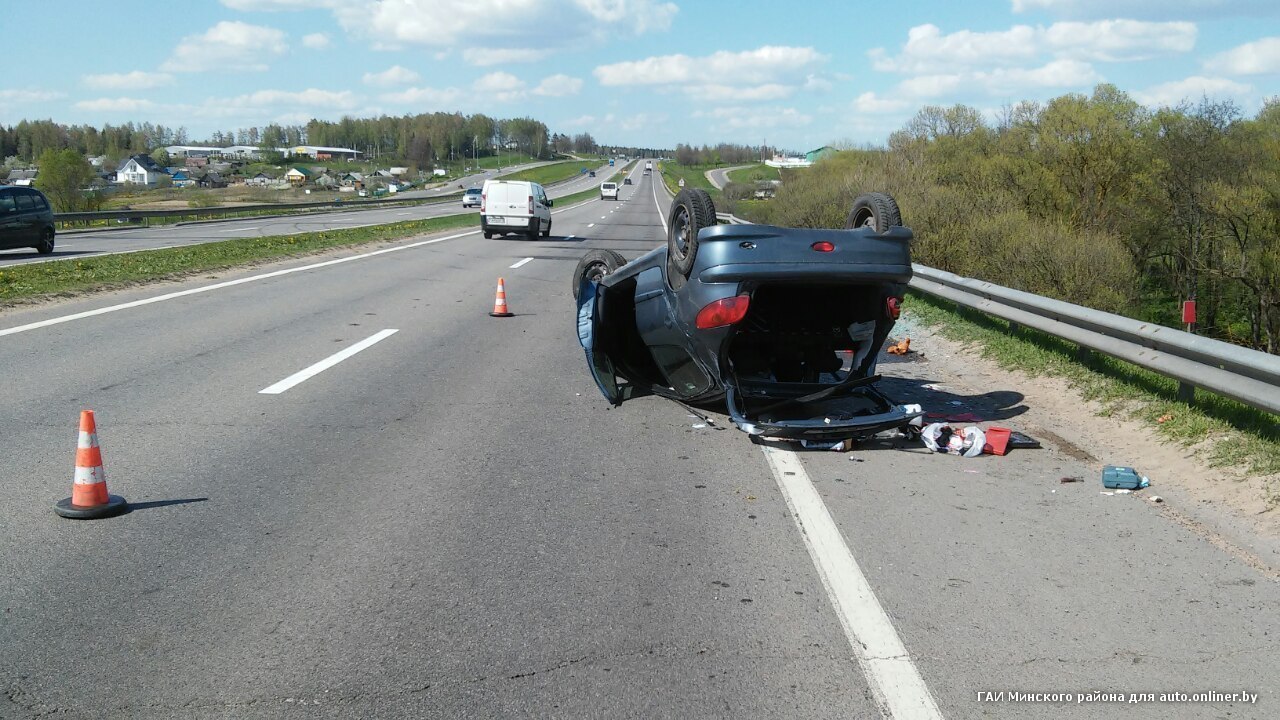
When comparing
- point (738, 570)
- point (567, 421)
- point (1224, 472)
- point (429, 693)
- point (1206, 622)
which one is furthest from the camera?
point (567, 421)

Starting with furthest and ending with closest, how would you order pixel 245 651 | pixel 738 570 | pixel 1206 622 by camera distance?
1. pixel 738 570
2. pixel 1206 622
3. pixel 245 651

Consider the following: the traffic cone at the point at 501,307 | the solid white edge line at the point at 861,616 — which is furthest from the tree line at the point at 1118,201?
the solid white edge line at the point at 861,616

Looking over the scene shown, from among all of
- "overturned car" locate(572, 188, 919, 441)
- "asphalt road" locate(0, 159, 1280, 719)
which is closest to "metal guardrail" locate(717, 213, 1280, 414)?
"asphalt road" locate(0, 159, 1280, 719)

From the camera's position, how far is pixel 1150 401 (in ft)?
25.6

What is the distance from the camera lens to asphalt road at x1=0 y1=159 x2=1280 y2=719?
3545mm

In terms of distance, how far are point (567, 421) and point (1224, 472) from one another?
14.4 feet

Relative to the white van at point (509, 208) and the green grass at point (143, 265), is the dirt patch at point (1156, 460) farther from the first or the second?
the white van at point (509, 208)

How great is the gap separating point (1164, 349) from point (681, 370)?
11.6 ft

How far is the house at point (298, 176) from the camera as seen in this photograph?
15925cm

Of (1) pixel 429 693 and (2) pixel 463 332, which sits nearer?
(1) pixel 429 693

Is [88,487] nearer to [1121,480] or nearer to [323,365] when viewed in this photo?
[323,365]

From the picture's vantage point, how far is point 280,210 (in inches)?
2142

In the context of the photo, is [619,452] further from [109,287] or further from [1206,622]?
[109,287]

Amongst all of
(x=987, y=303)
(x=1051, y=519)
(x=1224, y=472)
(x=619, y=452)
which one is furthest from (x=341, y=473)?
(x=987, y=303)
